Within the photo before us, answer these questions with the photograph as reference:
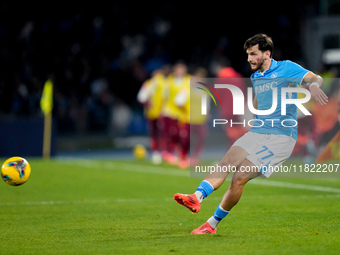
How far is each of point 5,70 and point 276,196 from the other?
44.5 ft

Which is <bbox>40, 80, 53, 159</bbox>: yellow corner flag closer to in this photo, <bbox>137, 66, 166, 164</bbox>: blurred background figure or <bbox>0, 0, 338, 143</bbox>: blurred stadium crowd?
<bbox>0, 0, 338, 143</bbox>: blurred stadium crowd

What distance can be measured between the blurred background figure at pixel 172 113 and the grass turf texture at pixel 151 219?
377 cm

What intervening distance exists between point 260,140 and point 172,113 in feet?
37.1

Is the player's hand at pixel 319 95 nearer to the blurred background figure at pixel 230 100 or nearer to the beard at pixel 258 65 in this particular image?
the beard at pixel 258 65

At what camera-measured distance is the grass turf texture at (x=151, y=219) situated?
6.59 m

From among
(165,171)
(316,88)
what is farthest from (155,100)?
(316,88)

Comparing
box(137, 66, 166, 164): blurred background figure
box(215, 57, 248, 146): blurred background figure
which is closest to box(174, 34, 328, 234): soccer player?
box(215, 57, 248, 146): blurred background figure

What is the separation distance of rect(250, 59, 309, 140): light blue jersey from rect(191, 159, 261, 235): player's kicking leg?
47 centimetres

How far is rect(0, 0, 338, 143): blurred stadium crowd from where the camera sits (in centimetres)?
2239

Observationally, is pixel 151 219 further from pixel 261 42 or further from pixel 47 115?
pixel 47 115

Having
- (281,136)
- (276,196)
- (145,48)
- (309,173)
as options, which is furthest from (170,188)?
(145,48)

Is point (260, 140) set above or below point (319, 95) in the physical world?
below

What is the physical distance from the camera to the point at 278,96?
7.24m

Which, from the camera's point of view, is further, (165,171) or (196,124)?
(196,124)
